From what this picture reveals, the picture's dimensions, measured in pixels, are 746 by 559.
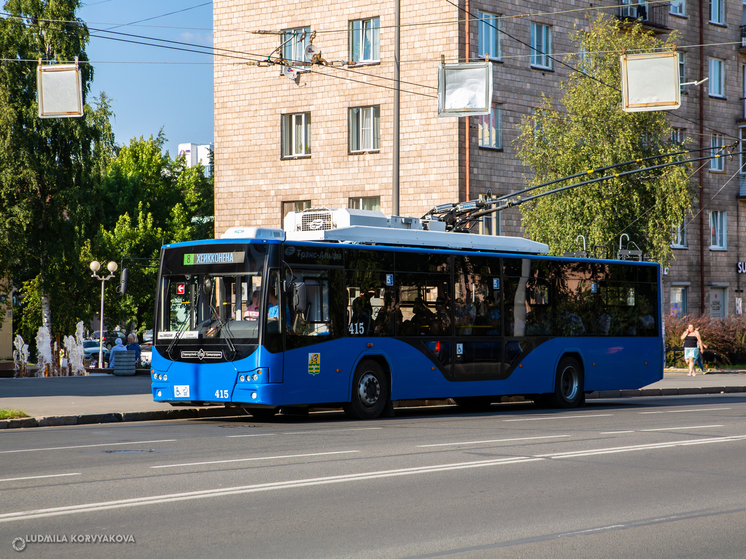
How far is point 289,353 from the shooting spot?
15.7 meters

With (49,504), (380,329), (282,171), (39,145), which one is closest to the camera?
(49,504)

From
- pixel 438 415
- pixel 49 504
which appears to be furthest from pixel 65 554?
pixel 438 415

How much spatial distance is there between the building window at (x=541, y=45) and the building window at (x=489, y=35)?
1709mm

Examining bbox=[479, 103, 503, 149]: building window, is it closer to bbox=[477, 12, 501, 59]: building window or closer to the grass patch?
bbox=[477, 12, 501, 59]: building window

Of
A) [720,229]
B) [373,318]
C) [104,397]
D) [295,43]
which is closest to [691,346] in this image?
[720,229]

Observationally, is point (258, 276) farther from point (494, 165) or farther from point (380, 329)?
point (494, 165)

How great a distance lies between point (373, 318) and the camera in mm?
17047

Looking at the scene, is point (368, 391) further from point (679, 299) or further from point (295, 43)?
point (679, 299)

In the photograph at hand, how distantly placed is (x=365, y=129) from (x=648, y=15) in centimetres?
1280

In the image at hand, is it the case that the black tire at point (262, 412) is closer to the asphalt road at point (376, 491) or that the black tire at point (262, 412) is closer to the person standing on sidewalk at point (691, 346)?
the asphalt road at point (376, 491)

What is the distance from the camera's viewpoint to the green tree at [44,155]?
42594 mm

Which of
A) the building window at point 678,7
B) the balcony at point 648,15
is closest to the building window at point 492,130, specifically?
the balcony at point 648,15

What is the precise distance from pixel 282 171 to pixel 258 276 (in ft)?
78.2

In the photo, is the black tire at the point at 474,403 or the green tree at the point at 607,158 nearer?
the black tire at the point at 474,403
